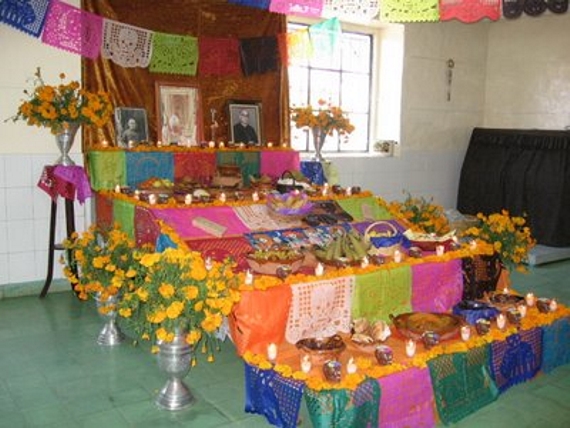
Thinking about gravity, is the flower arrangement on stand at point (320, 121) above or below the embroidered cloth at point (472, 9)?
below

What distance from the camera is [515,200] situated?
8398mm

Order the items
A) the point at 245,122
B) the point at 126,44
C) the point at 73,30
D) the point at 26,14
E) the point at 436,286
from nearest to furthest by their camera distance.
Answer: the point at 436,286 < the point at 26,14 < the point at 73,30 < the point at 126,44 < the point at 245,122

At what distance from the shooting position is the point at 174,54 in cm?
614

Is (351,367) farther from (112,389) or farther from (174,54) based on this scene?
(174,54)

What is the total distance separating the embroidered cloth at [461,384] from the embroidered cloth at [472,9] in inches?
95.0

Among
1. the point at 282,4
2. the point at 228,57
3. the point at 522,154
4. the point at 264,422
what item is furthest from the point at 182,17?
the point at 522,154

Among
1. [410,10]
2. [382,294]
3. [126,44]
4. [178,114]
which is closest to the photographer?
[382,294]

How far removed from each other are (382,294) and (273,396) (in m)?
1.24

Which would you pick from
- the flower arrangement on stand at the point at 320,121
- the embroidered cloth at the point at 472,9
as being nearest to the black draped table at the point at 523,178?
the flower arrangement on stand at the point at 320,121

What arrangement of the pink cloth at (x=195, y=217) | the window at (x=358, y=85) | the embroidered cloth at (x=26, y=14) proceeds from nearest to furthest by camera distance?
the pink cloth at (x=195, y=217)
the embroidered cloth at (x=26, y=14)
the window at (x=358, y=85)

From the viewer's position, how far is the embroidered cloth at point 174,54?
19.8 ft

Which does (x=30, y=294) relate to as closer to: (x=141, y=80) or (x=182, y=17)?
(x=141, y=80)

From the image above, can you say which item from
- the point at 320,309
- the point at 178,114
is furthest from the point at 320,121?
the point at 320,309

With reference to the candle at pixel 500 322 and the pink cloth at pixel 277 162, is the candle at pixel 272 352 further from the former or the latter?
the pink cloth at pixel 277 162
